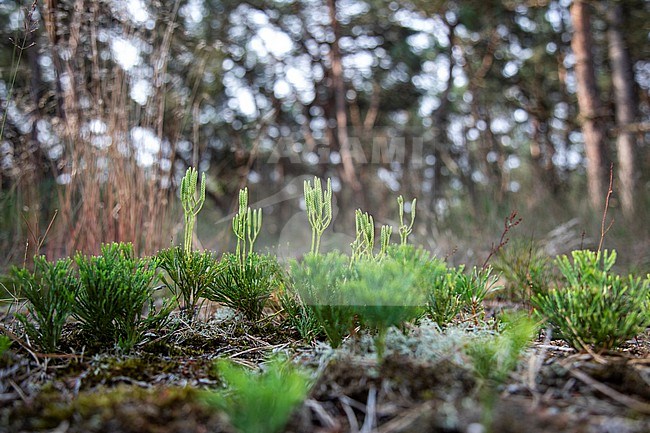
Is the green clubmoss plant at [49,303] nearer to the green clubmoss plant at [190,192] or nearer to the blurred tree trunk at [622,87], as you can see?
the green clubmoss plant at [190,192]

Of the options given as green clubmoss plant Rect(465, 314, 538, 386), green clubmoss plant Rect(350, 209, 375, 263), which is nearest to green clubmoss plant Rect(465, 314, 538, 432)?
green clubmoss plant Rect(465, 314, 538, 386)

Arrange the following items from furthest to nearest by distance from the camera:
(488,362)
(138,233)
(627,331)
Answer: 1. (138,233)
2. (627,331)
3. (488,362)

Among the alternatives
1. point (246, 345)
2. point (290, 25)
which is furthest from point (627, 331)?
point (290, 25)

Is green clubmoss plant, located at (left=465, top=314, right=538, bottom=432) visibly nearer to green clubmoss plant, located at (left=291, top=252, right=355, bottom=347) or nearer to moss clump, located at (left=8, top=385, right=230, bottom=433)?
green clubmoss plant, located at (left=291, top=252, right=355, bottom=347)

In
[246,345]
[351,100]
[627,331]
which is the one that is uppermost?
[351,100]

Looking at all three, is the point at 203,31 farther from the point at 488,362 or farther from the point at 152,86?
the point at 488,362

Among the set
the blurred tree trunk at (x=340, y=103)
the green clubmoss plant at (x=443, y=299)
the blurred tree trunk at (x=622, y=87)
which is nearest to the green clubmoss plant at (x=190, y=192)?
the green clubmoss plant at (x=443, y=299)

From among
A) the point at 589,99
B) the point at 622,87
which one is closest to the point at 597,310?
the point at 589,99
